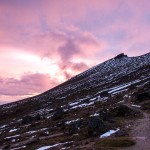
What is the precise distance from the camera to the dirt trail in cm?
3378

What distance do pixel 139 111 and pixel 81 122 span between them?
980cm

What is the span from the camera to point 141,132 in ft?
133

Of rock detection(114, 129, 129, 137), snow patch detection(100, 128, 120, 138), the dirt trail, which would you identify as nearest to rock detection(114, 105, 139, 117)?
the dirt trail

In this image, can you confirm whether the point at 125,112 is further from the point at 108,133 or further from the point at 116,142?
the point at 116,142

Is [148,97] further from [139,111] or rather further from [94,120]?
[94,120]

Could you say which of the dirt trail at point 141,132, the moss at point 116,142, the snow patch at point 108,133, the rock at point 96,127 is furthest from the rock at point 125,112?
the moss at point 116,142

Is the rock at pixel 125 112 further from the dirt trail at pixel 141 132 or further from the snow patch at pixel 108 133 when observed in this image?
the snow patch at pixel 108 133

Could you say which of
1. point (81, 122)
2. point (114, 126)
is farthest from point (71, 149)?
point (81, 122)

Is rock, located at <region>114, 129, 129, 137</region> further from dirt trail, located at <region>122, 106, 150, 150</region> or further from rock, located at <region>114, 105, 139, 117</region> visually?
rock, located at <region>114, 105, 139, 117</region>

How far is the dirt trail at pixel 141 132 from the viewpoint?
33.8 meters

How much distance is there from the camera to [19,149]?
4534cm

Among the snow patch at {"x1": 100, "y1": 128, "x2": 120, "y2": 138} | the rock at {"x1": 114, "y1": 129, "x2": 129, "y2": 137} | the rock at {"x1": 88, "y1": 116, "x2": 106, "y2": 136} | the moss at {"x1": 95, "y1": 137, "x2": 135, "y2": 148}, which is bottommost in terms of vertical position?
the moss at {"x1": 95, "y1": 137, "x2": 135, "y2": 148}

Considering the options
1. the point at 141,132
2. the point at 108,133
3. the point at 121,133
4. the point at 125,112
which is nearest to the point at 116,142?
the point at 121,133

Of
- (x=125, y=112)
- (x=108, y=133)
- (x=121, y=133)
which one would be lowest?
(x=121, y=133)
